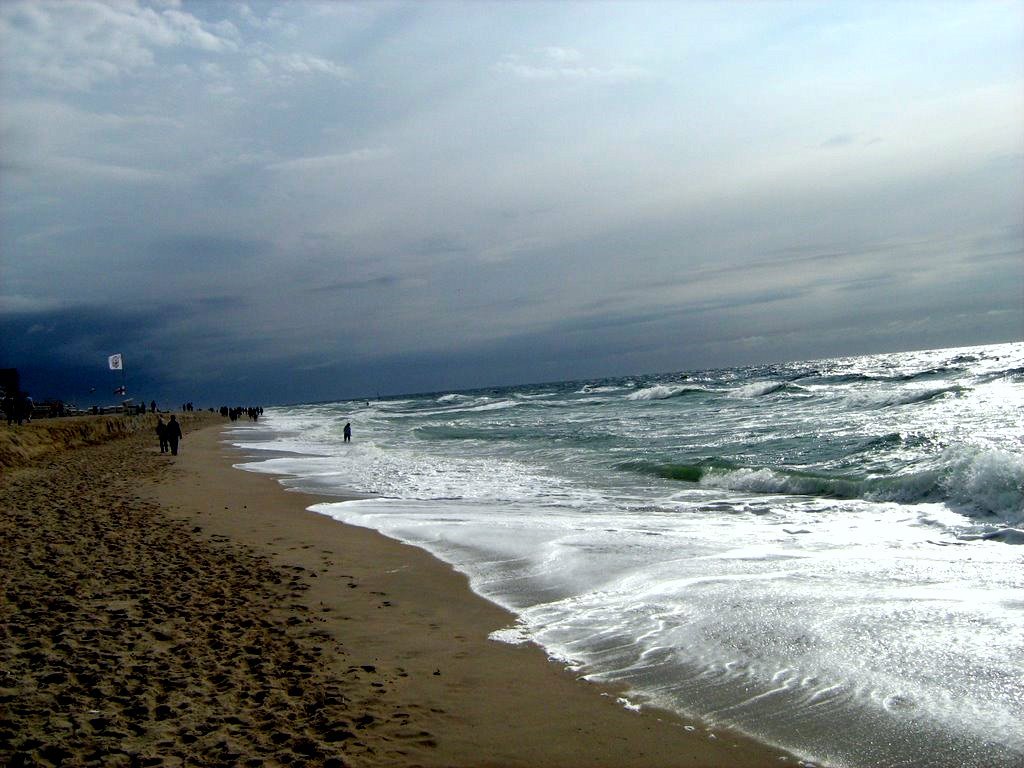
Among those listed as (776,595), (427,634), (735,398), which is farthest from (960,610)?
(735,398)

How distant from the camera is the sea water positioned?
4785mm

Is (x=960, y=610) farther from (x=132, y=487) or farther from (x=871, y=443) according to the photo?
(x=132, y=487)

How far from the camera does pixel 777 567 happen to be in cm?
832

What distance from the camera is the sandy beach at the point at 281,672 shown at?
418cm

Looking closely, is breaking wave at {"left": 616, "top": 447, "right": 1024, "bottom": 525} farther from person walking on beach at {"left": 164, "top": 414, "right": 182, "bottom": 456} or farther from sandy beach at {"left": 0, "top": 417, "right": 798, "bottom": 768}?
person walking on beach at {"left": 164, "top": 414, "right": 182, "bottom": 456}

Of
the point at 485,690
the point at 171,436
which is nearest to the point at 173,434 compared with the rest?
the point at 171,436

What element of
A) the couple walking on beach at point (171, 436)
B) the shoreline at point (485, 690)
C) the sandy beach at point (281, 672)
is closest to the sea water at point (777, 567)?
the shoreline at point (485, 690)

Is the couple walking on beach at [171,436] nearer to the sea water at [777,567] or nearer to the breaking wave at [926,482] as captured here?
the sea water at [777,567]

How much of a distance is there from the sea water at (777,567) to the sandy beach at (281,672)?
493 millimetres

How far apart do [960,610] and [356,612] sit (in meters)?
5.57

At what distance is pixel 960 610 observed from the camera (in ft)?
21.4

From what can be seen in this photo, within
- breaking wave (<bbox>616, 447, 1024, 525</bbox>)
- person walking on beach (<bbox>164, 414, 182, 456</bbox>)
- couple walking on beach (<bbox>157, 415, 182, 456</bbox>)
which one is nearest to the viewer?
breaking wave (<bbox>616, 447, 1024, 525</bbox>)

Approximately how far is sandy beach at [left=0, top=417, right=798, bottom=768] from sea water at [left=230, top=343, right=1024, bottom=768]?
493 millimetres

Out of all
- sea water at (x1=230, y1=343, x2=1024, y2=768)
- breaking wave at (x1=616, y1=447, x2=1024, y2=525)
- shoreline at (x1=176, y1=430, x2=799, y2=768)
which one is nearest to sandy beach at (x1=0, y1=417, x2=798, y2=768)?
shoreline at (x1=176, y1=430, x2=799, y2=768)
